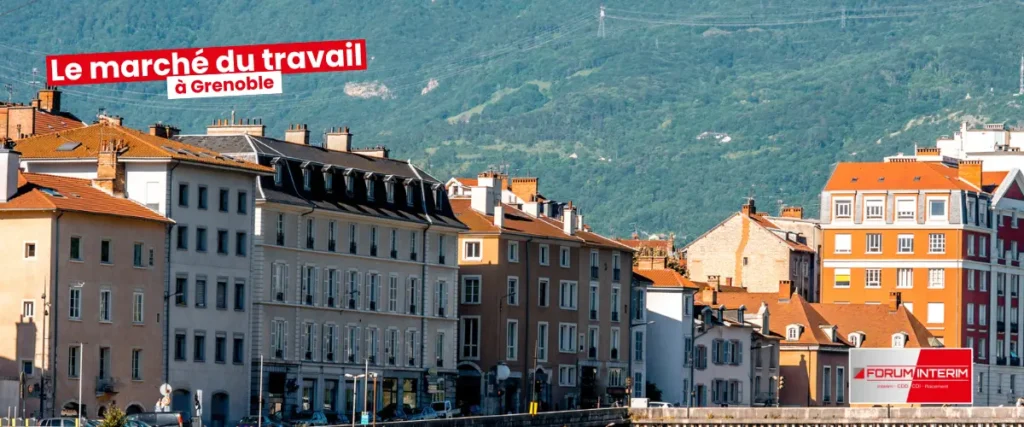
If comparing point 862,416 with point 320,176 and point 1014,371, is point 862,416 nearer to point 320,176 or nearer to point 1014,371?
point 320,176

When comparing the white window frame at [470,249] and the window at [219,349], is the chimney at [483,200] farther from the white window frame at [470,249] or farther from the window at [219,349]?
the window at [219,349]

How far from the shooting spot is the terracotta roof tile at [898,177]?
18662cm

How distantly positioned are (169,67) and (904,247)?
97690 mm

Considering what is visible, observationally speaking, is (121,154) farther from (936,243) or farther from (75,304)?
(936,243)

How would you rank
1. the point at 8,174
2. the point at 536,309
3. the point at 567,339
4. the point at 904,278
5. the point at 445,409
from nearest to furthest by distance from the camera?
1. the point at 8,174
2. the point at 445,409
3. the point at 536,309
4. the point at 567,339
5. the point at 904,278

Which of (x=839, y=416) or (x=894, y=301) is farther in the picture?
(x=894, y=301)

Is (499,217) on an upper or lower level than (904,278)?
upper

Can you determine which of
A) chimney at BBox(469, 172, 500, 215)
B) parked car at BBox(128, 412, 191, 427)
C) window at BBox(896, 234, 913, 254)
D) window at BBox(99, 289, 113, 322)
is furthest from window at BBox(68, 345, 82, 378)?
window at BBox(896, 234, 913, 254)

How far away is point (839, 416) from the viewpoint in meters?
141

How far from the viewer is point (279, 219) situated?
396 ft

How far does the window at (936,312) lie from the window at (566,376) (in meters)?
46.5

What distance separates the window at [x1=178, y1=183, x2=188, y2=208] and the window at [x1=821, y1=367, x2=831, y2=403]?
223ft

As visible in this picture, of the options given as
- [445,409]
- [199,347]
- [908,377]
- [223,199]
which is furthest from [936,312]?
[199,347]

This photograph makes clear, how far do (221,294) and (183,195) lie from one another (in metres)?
5.67
